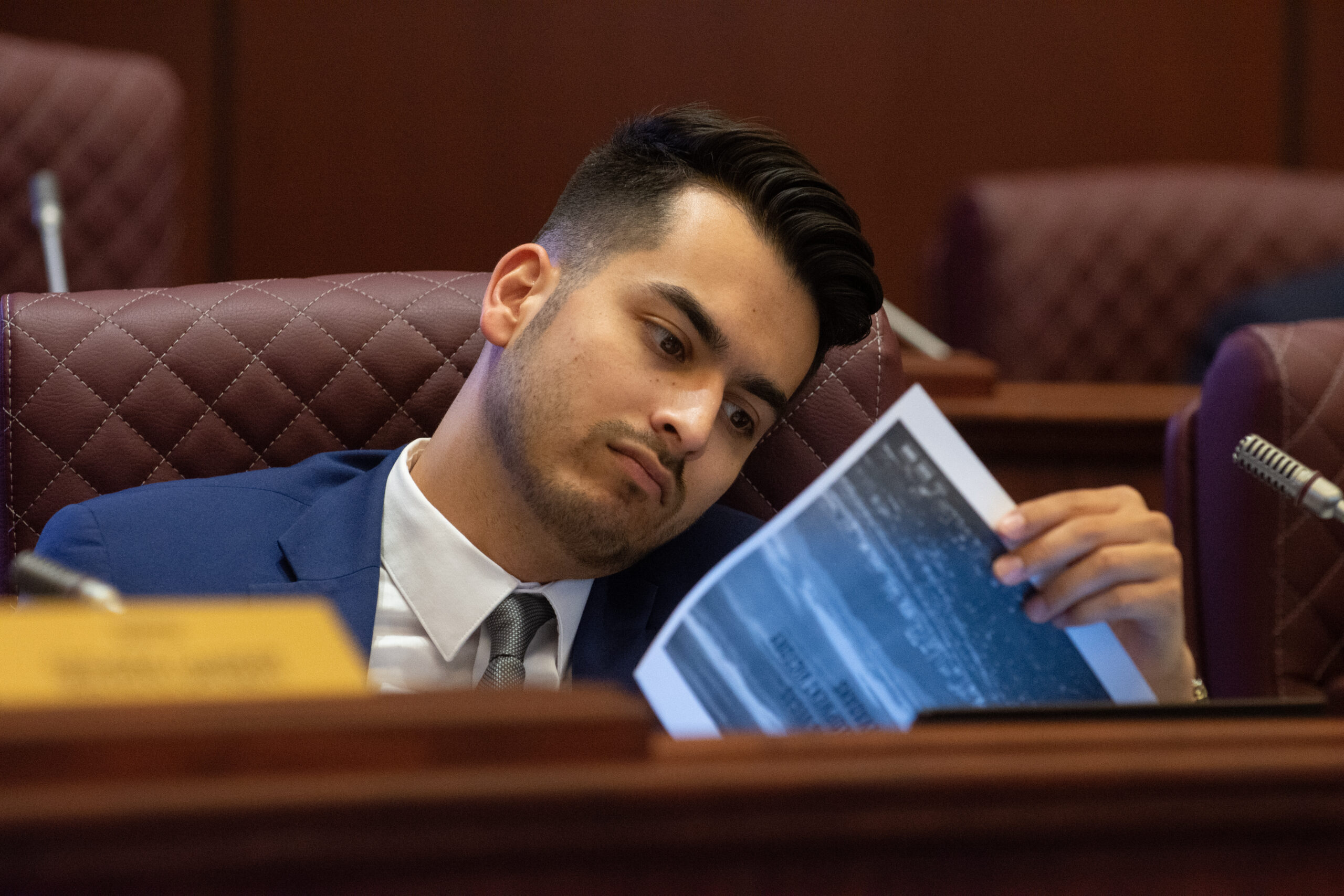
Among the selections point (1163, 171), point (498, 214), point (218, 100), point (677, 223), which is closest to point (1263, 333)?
point (677, 223)

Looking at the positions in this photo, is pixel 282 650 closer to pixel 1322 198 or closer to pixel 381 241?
pixel 381 241

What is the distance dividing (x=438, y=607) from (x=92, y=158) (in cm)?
109

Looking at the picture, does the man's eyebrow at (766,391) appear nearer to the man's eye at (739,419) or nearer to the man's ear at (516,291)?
the man's eye at (739,419)

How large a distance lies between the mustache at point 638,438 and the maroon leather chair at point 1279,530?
1.36ft

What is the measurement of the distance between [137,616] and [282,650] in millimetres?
42

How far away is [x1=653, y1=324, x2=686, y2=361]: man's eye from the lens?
2.72 feet

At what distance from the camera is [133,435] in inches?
35.7

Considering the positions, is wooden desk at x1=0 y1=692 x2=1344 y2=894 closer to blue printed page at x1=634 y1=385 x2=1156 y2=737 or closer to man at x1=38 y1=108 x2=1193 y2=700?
blue printed page at x1=634 y1=385 x2=1156 y2=737

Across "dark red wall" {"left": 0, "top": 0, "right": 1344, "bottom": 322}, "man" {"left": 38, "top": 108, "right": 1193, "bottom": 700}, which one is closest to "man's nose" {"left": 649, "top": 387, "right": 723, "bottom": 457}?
"man" {"left": 38, "top": 108, "right": 1193, "bottom": 700}

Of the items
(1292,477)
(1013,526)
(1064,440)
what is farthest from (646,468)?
(1064,440)

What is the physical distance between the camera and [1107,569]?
27.6 inches

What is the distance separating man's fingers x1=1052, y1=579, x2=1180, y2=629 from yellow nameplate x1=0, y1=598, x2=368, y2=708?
1.44 ft

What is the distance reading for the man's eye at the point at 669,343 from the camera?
0.83m

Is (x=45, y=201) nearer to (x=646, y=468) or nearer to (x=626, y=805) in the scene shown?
(x=646, y=468)
